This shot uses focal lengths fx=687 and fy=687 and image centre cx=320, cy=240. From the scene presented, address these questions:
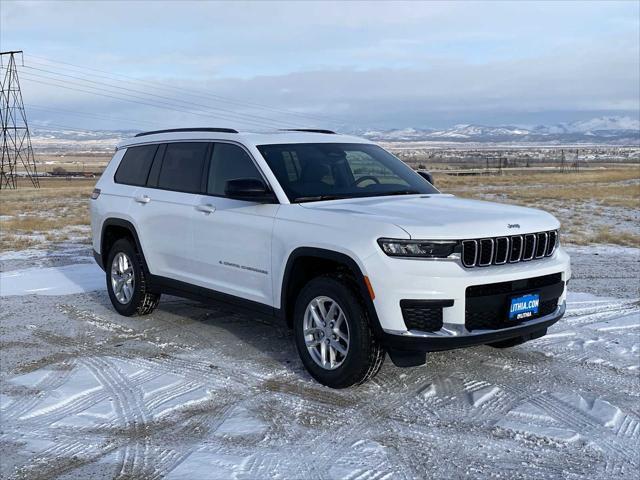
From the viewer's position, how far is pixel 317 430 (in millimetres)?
4320

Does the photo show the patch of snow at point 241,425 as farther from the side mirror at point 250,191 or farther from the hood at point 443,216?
the side mirror at point 250,191

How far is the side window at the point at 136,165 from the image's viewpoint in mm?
7171

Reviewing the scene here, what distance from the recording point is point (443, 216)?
4.82 m

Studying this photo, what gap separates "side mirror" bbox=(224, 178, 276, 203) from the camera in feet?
17.6

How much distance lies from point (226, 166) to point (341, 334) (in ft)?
6.73

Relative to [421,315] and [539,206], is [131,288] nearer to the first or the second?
[421,315]

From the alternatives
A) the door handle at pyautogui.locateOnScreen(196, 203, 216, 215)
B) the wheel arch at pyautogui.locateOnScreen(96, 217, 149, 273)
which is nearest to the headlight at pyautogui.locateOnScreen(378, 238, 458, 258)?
the door handle at pyautogui.locateOnScreen(196, 203, 216, 215)

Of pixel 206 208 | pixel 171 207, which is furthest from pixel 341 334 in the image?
pixel 171 207

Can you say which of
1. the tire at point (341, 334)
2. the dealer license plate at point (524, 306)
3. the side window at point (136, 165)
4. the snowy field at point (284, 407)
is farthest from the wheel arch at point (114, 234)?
the dealer license plate at point (524, 306)

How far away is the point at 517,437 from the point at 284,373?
1.94 metres

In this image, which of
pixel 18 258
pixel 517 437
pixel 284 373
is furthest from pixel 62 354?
pixel 18 258

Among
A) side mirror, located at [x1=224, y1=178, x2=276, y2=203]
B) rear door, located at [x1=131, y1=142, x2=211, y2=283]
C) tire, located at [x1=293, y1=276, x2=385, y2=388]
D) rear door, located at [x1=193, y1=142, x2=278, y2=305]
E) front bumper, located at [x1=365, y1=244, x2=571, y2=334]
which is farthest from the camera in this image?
rear door, located at [x1=131, y1=142, x2=211, y2=283]

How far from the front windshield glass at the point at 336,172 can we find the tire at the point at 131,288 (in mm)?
2158

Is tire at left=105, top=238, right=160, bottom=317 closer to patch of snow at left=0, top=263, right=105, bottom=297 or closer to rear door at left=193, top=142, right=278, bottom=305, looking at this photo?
rear door at left=193, top=142, right=278, bottom=305
